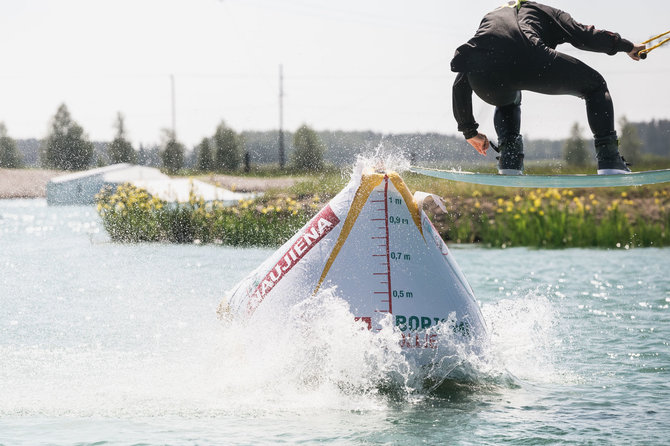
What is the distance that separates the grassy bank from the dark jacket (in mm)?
11367

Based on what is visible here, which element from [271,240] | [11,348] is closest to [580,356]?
[11,348]

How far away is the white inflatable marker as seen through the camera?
228 inches

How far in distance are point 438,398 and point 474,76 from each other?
219 cm

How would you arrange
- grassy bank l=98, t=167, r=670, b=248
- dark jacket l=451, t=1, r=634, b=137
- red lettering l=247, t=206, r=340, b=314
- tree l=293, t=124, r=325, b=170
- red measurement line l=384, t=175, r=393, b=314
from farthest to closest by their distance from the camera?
tree l=293, t=124, r=325, b=170 < grassy bank l=98, t=167, r=670, b=248 < red lettering l=247, t=206, r=340, b=314 < red measurement line l=384, t=175, r=393, b=314 < dark jacket l=451, t=1, r=634, b=137

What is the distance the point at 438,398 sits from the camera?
5992 millimetres

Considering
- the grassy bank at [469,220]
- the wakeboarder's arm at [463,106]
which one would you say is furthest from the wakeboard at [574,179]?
the grassy bank at [469,220]

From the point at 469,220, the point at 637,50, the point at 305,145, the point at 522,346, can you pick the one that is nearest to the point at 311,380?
the point at 522,346

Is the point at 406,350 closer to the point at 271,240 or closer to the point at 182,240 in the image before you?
the point at 271,240

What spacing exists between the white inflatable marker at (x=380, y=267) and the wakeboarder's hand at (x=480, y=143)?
0.60 m

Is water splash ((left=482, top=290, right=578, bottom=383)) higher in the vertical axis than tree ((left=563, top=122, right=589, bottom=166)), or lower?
lower

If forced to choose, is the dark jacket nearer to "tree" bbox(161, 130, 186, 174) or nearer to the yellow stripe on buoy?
the yellow stripe on buoy

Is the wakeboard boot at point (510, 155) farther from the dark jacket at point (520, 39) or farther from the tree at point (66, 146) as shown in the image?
the tree at point (66, 146)

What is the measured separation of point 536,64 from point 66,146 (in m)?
58.3

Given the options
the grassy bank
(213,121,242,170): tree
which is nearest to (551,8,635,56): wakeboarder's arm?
the grassy bank
